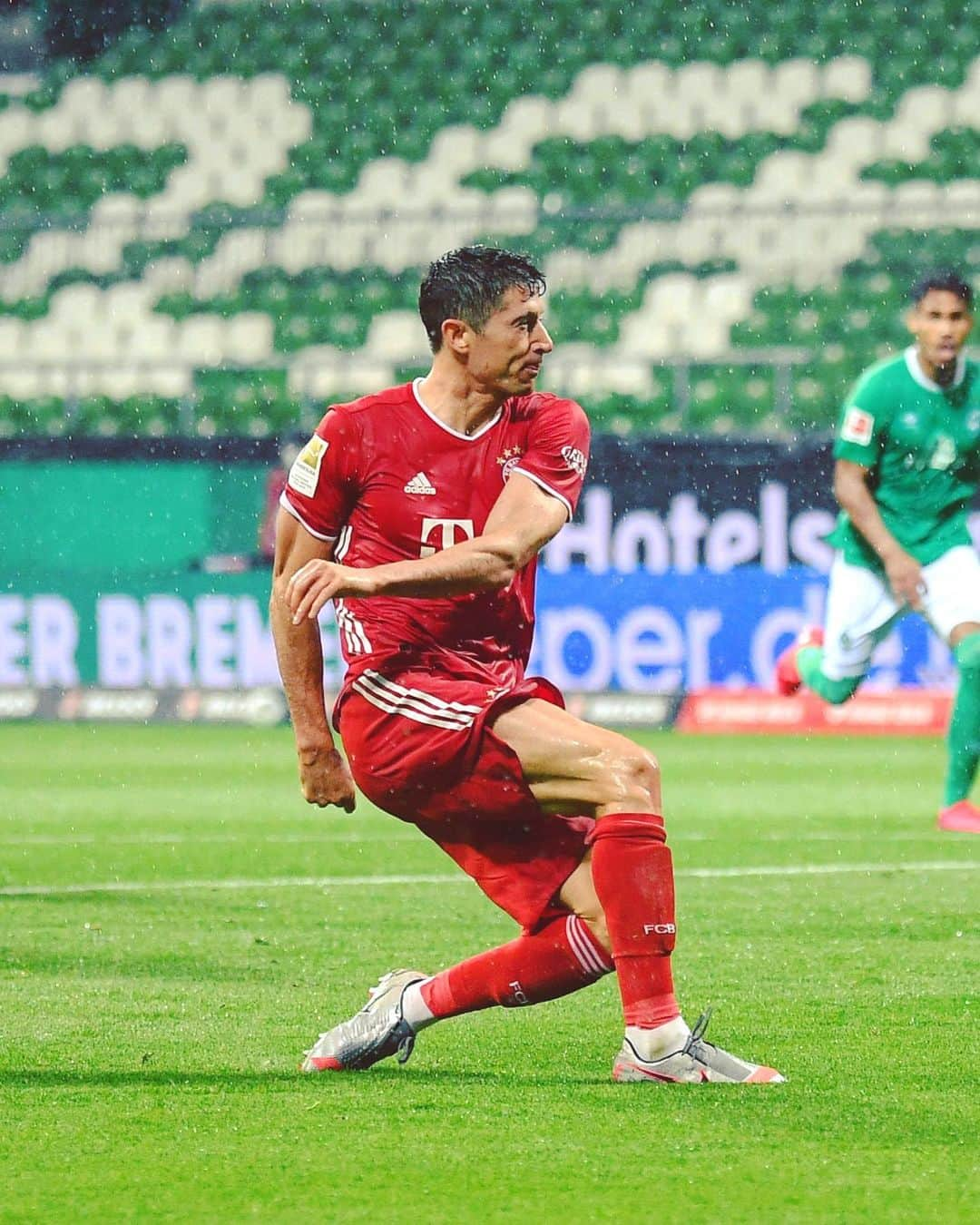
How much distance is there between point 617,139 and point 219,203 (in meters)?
4.38

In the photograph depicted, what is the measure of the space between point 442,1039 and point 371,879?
327 cm

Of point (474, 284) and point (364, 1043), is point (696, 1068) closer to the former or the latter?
point (364, 1043)

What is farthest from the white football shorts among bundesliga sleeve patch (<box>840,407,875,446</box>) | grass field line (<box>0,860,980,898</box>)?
grass field line (<box>0,860,980,898</box>)

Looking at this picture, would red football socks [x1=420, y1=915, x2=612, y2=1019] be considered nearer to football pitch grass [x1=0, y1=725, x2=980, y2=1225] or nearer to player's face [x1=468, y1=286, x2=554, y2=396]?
football pitch grass [x1=0, y1=725, x2=980, y2=1225]

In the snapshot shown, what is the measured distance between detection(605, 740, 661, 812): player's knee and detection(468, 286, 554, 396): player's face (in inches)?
32.8

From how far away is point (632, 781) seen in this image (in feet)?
14.8

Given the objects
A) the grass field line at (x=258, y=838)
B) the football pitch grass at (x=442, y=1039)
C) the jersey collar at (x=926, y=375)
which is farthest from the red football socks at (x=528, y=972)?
the jersey collar at (x=926, y=375)

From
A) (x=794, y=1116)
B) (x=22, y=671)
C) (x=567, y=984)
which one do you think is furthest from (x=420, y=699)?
(x=22, y=671)

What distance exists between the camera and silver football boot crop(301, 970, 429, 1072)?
4.71m

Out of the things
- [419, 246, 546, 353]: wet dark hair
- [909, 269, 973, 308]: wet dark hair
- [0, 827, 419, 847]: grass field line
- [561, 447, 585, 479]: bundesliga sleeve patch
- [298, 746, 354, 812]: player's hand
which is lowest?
[0, 827, 419, 847]: grass field line

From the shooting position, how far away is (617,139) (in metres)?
23.4

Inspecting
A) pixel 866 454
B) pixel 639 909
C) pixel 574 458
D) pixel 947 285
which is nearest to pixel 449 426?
pixel 574 458

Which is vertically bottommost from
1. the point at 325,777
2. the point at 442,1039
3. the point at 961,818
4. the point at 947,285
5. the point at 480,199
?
the point at 961,818

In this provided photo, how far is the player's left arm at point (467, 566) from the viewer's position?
4.32 metres
